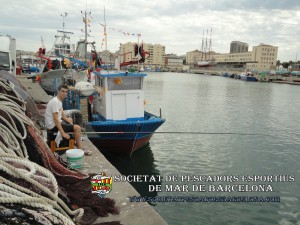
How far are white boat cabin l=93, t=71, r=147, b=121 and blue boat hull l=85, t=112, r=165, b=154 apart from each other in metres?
0.40

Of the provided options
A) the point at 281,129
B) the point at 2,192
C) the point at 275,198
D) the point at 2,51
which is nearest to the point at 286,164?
the point at 275,198

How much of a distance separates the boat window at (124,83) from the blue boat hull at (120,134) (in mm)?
1260

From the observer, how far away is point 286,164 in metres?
10.7

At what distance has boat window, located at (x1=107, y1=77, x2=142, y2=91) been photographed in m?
10.1

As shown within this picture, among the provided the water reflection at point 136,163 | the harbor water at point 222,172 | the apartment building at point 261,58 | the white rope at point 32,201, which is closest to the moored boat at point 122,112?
the water reflection at point 136,163

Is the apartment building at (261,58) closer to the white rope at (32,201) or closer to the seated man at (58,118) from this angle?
the seated man at (58,118)

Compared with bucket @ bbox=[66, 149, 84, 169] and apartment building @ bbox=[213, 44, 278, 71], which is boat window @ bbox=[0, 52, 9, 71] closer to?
bucket @ bbox=[66, 149, 84, 169]

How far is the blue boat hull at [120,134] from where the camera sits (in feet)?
31.3

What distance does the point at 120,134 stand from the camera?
9742mm

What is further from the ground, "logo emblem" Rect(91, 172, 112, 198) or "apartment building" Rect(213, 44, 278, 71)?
"apartment building" Rect(213, 44, 278, 71)

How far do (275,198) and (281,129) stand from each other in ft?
35.3

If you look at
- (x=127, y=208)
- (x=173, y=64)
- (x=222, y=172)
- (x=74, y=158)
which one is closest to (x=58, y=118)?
(x=74, y=158)

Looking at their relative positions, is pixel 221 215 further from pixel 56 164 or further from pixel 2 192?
pixel 2 192

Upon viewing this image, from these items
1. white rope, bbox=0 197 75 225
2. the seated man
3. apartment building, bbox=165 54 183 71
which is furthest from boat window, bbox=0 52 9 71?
apartment building, bbox=165 54 183 71
